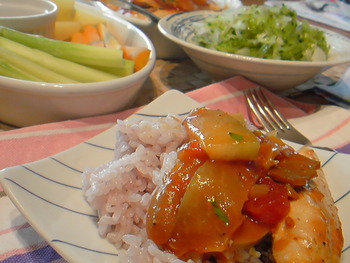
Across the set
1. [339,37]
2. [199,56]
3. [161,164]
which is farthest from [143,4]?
[161,164]

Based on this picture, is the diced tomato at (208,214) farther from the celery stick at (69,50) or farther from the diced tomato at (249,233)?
the celery stick at (69,50)

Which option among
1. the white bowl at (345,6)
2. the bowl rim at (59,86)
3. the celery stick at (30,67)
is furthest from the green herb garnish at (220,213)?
the white bowl at (345,6)

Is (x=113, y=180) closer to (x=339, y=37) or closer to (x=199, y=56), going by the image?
(x=199, y=56)

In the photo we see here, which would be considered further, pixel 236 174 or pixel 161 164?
pixel 161 164

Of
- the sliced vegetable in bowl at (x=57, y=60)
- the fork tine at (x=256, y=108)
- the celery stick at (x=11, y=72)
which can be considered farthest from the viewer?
the fork tine at (x=256, y=108)

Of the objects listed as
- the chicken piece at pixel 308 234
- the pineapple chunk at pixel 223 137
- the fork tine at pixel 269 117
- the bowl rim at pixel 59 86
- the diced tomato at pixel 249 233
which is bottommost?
the fork tine at pixel 269 117

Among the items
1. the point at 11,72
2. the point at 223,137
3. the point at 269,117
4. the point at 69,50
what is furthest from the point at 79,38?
the point at 223,137

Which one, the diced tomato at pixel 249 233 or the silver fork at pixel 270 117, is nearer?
the diced tomato at pixel 249 233
